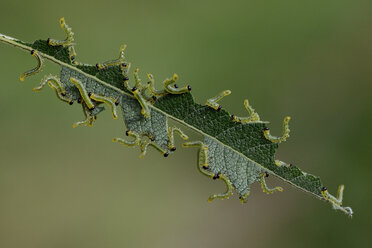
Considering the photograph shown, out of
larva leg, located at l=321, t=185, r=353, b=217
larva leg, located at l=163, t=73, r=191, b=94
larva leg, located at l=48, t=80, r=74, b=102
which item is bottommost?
larva leg, located at l=48, t=80, r=74, b=102

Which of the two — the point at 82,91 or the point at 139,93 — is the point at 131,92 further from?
the point at 82,91

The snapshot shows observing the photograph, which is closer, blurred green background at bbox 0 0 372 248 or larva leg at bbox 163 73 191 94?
larva leg at bbox 163 73 191 94

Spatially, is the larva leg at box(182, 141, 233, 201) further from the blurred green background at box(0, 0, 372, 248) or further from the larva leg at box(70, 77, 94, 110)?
the blurred green background at box(0, 0, 372, 248)

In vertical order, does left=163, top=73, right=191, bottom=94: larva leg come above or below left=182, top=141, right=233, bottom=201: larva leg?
above

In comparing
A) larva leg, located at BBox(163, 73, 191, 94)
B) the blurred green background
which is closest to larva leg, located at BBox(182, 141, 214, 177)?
larva leg, located at BBox(163, 73, 191, 94)

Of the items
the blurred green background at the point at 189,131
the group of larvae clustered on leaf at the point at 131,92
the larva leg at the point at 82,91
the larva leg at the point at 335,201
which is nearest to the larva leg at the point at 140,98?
the group of larvae clustered on leaf at the point at 131,92

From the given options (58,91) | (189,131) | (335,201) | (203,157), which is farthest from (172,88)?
(189,131)

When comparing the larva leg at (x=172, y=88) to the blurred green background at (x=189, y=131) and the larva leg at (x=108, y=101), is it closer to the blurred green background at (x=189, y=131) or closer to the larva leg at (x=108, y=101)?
the larva leg at (x=108, y=101)

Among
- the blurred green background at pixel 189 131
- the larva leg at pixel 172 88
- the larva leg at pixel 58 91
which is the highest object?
the blurred green background at pixel 189 131
